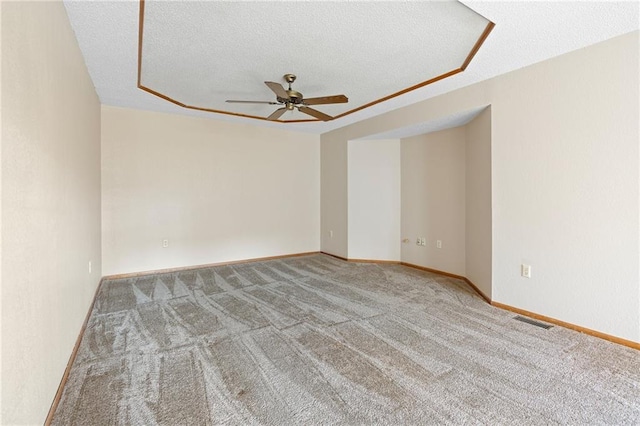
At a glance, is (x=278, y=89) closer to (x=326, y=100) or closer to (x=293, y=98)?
(x=293, y=98)

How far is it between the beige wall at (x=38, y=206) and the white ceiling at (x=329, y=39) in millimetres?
347

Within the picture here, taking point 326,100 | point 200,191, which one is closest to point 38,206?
point 326,100

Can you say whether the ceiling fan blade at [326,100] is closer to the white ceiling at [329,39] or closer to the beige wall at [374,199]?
the white ceiling at [329,39]

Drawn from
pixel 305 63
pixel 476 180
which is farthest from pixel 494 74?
pixel 305 63

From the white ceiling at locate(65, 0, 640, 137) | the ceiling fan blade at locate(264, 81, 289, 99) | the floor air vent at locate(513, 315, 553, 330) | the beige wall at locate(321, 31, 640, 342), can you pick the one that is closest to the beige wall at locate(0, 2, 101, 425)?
the white ceiling at locate(65, 0, 640, 137)

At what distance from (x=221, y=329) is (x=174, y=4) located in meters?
2.51

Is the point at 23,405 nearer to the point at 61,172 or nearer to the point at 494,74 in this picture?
the point at 61,172

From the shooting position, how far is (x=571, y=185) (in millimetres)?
2486

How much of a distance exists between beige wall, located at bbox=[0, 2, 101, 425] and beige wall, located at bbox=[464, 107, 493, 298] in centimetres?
364

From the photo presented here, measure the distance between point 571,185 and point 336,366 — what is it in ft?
8.31

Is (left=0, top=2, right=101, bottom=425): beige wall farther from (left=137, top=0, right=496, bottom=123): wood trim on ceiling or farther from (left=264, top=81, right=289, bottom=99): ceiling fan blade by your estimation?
(left=264, top=81, right=289, bottom=99): ceiling fan blade

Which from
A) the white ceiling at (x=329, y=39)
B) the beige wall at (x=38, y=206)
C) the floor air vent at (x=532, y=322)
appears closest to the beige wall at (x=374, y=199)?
the white ceiling at (x=329, y=39)

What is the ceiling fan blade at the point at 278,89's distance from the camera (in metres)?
2.62

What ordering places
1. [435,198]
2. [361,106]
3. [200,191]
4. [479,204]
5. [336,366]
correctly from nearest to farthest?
[336,366] → [479,204] → [361,106] → [435,198] → [200,191]
